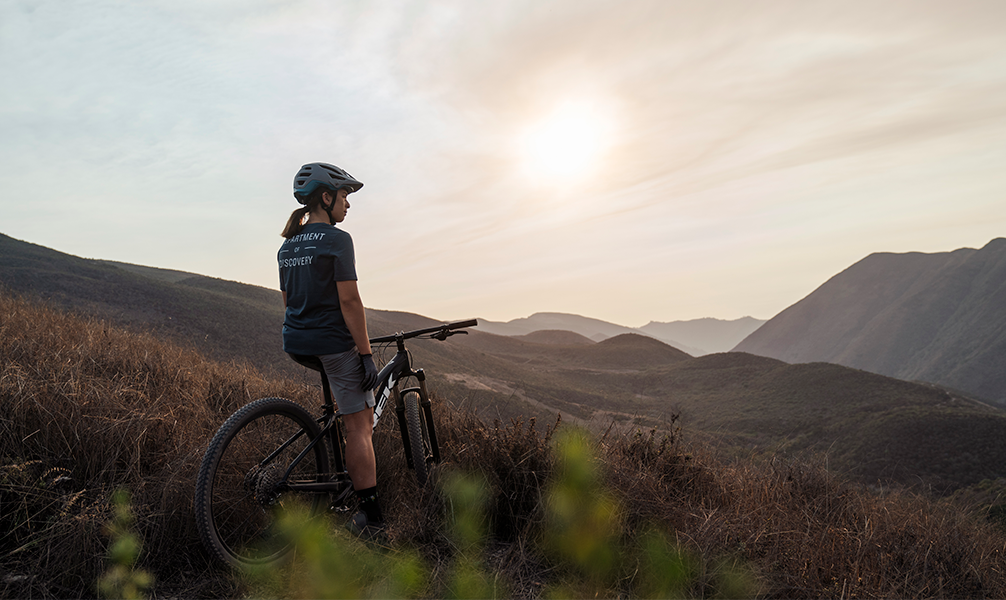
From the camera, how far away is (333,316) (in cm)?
303

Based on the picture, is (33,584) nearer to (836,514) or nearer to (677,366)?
(836,514)

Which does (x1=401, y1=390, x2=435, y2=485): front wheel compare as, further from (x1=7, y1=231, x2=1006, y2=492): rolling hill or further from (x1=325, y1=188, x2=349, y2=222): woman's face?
(x1=7, y1=231, x2=1006, y2=492): rolling hill

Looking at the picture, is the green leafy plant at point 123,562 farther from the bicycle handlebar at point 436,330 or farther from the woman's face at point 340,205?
the woman's face at point 340,205

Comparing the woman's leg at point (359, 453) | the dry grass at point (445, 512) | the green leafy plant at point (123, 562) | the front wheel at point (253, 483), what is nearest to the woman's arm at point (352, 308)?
the woman's leg at point (359, 453)

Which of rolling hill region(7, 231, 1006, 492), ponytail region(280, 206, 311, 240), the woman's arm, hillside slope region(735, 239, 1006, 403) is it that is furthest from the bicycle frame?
hillside slope region(735, 239, 1006, 403)

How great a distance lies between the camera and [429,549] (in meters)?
2.92

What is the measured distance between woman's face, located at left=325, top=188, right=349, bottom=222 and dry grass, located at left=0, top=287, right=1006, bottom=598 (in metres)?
1.86

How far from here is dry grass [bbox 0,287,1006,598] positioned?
8.52ft

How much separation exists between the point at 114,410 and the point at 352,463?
1.91m

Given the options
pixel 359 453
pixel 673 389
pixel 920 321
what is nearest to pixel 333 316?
pixel 359 453

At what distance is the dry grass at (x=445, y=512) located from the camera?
8.52 feet

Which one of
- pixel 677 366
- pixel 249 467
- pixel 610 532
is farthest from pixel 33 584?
pixel 677 366

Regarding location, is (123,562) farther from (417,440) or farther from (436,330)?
(436,330)

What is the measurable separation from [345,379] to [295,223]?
1.13 meters
